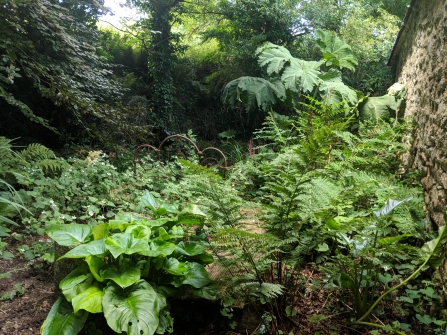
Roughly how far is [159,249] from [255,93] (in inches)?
151

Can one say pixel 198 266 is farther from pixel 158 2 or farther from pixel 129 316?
pixel 158 2

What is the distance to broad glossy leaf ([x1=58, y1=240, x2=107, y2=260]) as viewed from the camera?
1463 millimetres

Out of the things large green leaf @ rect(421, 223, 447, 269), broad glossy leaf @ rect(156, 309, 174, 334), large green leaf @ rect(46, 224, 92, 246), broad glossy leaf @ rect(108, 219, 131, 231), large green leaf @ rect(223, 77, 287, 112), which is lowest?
broad glossy leaf @ rect(156, 309, 174, 334)

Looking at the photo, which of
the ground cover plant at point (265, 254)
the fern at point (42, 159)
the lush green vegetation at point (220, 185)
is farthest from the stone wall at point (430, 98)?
the fern at point (42, 159)

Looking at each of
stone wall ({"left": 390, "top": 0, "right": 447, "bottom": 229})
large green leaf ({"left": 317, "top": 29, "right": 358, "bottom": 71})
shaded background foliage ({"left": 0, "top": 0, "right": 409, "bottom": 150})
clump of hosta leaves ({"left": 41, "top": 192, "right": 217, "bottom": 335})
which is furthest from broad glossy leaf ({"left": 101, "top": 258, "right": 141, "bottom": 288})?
large green leaf ({"left": 317, "top": 29, "right": 358, "bottom": 71})

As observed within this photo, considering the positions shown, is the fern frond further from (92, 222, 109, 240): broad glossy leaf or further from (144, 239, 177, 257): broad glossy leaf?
(144, 239, 177, 257): broad glossy leaf

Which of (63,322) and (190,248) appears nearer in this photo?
(63,322)

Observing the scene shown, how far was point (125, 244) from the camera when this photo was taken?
4.93 feet

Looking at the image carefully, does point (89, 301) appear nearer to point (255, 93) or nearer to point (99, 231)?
point (99, 231)

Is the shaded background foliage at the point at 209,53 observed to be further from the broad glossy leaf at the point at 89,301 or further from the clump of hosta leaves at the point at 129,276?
the broad glossy leaf at the point at 89,301

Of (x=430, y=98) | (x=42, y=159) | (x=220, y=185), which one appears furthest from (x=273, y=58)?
(x=220, y=185)

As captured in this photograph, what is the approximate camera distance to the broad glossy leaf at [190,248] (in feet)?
5.44

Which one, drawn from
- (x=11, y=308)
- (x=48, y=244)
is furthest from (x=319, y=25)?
(x=11, y=308)

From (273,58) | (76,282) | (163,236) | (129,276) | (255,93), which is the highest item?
(273,58)
